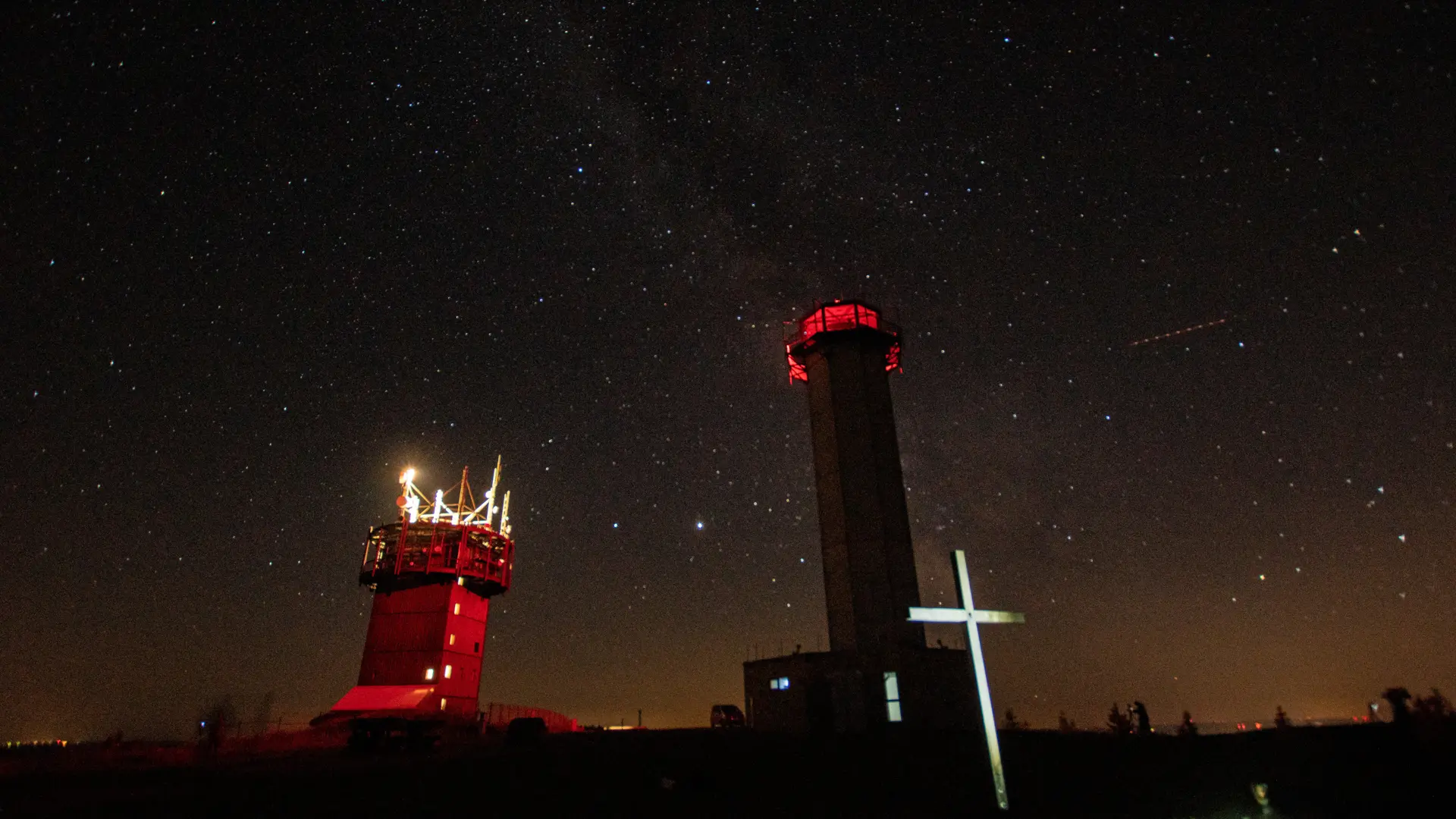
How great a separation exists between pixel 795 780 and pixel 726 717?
19057 millimetres

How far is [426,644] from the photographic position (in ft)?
143

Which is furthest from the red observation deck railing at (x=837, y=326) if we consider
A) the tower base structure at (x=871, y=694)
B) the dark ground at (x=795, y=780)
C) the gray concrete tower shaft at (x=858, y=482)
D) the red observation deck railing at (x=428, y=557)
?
the red observation deck railing at (x=428, y=557)

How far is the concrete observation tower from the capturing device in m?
28.6

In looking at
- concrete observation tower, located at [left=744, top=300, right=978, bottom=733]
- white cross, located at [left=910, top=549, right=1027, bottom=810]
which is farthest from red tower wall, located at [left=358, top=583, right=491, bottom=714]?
white cross, located at [left=910, top=549, right=1027, bottom=810]

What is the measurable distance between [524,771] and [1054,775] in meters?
14.0

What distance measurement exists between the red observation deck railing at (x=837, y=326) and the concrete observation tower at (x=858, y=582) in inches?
3.2

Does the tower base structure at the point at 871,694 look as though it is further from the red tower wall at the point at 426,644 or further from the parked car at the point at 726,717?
the red tower wall at the point at 426,644

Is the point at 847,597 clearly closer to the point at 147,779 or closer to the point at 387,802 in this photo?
the point at 387,802

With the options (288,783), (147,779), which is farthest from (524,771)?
(147,779)

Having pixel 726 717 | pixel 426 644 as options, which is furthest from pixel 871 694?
pixel 426 644

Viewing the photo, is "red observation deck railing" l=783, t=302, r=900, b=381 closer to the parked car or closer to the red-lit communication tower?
the parked car

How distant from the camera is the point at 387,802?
14.0 m

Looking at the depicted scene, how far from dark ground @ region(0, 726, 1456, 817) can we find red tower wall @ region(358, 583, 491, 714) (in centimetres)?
2076

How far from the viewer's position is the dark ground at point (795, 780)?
14.4 m
